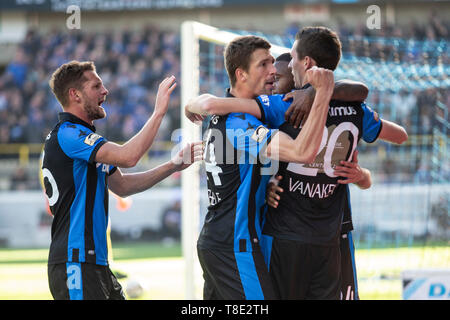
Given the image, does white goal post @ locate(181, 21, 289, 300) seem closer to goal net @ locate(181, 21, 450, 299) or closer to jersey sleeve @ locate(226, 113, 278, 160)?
goal net @ locate(181, 21, 450, 299)

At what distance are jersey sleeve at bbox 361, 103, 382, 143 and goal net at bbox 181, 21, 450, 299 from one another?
2.41 metres

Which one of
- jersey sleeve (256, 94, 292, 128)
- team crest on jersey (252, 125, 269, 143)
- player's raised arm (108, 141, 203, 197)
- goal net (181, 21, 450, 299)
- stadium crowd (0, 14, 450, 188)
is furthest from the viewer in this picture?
stadium crowd (0, 14, 450, 188)

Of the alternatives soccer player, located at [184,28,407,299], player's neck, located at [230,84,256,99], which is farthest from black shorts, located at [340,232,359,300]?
player's neck, located at [230,84,256,99]

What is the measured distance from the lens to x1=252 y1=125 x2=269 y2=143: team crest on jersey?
373 cm

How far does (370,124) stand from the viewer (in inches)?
168

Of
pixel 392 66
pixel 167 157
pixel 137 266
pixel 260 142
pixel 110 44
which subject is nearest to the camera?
pixel 260 142

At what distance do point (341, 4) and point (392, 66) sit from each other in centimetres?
1429

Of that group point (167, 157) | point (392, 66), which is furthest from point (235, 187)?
point (167, 157)

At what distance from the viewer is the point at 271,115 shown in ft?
13.0

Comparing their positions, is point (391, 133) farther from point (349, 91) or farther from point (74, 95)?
point (74, 95)

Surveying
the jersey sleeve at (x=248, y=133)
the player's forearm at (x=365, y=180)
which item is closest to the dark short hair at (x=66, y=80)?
the jersey sleeve at (x=248, y=133)

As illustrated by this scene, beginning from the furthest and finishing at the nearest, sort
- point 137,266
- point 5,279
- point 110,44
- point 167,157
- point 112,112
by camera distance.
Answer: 1. point 110,44
2. point 112,112
3. point 167,157
4. point 137,266
5. point 5,279

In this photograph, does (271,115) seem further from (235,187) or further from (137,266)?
(137,266)
